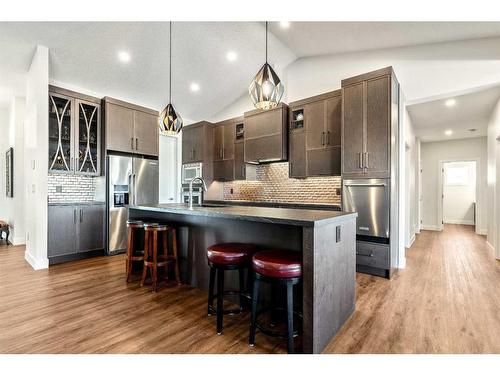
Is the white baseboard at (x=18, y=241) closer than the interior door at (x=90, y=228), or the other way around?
the interior door at (x=90, y=228)

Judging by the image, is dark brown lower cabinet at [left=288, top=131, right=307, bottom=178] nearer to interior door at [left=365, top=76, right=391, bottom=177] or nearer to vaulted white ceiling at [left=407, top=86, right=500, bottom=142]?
interior door at [left=365, top=76, right=391, bottom=177]

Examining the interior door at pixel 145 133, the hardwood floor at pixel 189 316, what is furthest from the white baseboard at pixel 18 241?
the interior door at pixel 145 133

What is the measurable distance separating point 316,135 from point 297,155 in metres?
0.47

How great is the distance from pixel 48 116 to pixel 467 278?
6.21 metres

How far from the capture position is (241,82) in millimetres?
5551

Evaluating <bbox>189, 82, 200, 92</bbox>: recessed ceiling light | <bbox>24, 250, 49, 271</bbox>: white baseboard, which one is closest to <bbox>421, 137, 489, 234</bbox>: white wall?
<bbox>189, 82, 200, 92</bbox>: recessed ceiling light

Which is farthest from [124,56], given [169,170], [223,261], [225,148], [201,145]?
[223,261]

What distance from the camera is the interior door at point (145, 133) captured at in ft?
15.9

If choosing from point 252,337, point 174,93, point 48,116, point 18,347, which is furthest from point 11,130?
point 252,337

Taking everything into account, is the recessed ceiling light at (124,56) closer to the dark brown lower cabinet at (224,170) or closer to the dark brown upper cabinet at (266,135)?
the dark brown upper cabinet at (266,135)

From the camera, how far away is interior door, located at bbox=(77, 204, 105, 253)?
4176mm

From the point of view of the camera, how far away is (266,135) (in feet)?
16.0

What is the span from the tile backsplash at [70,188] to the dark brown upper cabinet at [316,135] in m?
3.63
